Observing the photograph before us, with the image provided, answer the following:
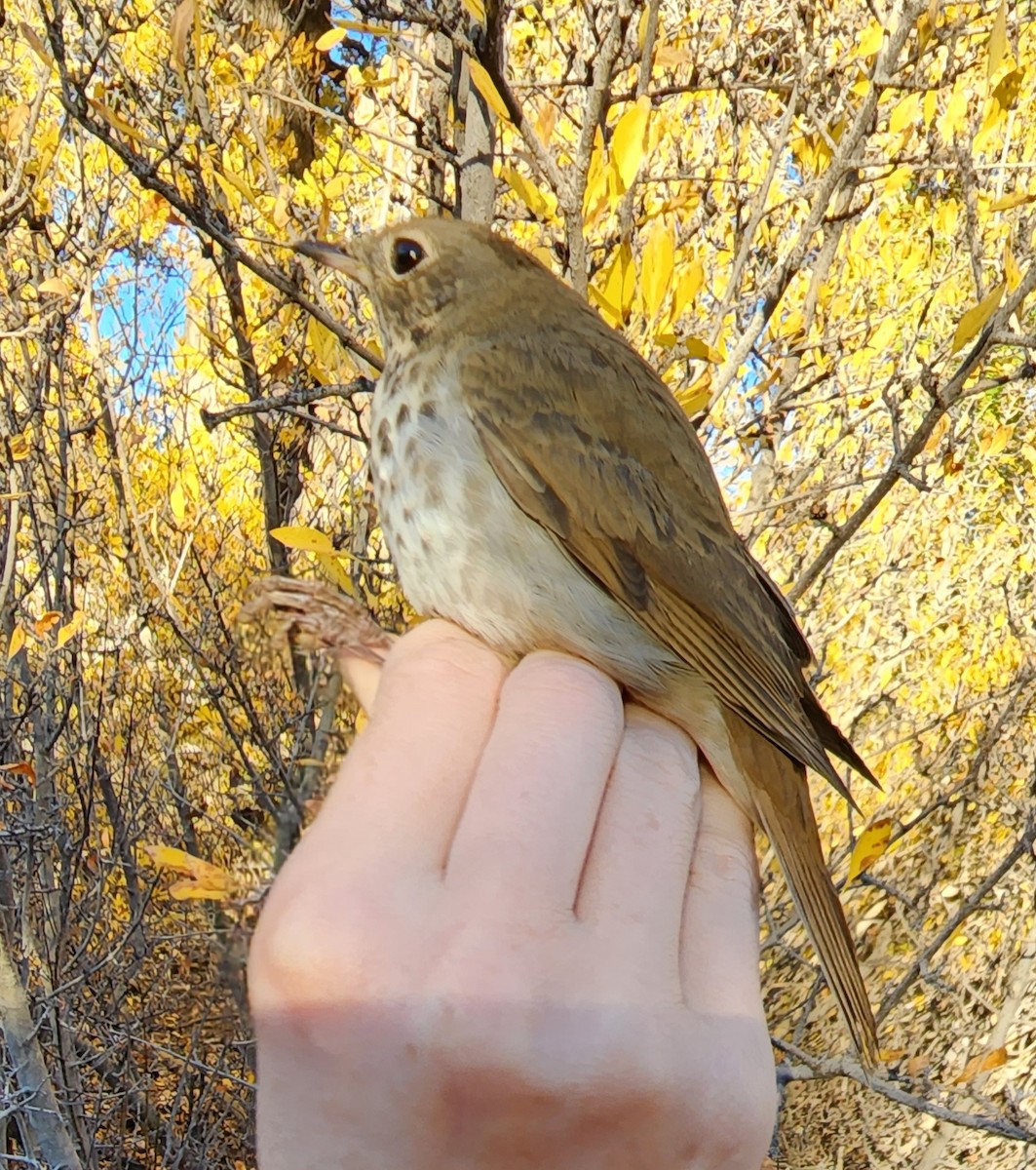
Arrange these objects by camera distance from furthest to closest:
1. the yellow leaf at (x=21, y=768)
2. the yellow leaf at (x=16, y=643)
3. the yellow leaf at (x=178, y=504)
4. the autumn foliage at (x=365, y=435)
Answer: the yellow leaf at (x=178, y=504) → the yellow leaf at (x=16, y=643) → the yellow leaf at (x=21, y=768) → the autumn foliage at (x=365, y=435)

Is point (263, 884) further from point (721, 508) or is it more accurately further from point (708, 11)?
point (708, 11)

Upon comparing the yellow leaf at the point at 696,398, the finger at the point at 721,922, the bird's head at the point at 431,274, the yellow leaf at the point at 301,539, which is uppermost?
the bird's head at the point at 431,274

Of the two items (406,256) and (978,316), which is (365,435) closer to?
(406,256)

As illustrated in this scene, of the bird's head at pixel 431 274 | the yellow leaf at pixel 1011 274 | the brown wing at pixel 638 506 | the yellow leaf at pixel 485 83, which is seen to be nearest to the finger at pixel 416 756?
the brown wing at pixel 638 506

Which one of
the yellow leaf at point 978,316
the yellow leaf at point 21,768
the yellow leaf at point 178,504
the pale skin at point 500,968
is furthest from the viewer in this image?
the yellow leaf at point 178,504

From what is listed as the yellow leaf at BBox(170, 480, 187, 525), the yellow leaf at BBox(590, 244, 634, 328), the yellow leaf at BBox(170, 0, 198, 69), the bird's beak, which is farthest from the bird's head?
the yellow leaf at BBox(170, 480, 187, 525)

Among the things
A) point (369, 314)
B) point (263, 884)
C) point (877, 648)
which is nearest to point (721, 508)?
point (263, 884)

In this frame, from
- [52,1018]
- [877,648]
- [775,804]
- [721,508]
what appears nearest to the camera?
[775,804]

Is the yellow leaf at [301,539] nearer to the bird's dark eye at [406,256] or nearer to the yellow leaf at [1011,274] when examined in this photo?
the bird's dark eye at [406,256]
